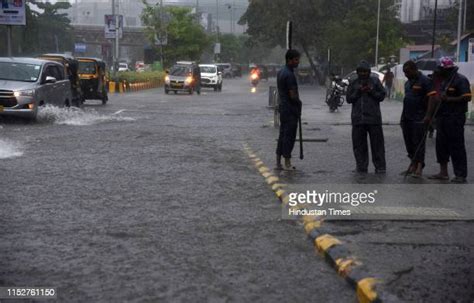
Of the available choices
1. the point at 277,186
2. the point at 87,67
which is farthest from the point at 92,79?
the point at 277,186

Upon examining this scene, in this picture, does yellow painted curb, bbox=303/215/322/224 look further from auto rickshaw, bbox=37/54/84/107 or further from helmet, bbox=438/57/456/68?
auto rickshaw, bbox=37/54/84/107

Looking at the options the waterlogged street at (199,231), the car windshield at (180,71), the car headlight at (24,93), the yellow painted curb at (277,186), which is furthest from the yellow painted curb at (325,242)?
the car windshield at (180,71)

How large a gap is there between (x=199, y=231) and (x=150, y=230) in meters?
0.48

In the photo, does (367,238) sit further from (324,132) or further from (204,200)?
(324,132)

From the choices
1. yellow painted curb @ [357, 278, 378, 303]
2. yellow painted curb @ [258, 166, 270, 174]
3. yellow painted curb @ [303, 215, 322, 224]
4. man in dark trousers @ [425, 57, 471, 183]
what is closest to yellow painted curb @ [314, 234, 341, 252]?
yellow painted curb @ [303, 215, 322, 224]

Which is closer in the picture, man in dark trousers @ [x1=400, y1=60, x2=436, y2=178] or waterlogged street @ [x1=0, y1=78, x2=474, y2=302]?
waterlogged street @ [x1=0, y1=78, x2=474, y2=302]

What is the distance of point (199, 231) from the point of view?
22.2 ft

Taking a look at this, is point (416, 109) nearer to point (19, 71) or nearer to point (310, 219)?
point (310, 219)

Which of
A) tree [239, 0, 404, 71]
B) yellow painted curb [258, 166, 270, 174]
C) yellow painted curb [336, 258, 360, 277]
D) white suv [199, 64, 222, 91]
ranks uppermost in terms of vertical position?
tree [239, 0, 404, 71]

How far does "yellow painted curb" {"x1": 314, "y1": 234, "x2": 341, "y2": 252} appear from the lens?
6.03 metres

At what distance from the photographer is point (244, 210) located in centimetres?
779

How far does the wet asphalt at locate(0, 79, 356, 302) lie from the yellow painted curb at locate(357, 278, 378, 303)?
0.08 meters

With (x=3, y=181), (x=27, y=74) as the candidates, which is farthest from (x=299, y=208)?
(x=27, y=74)

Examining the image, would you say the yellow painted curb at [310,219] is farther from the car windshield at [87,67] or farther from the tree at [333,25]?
the tree at [333,25]
